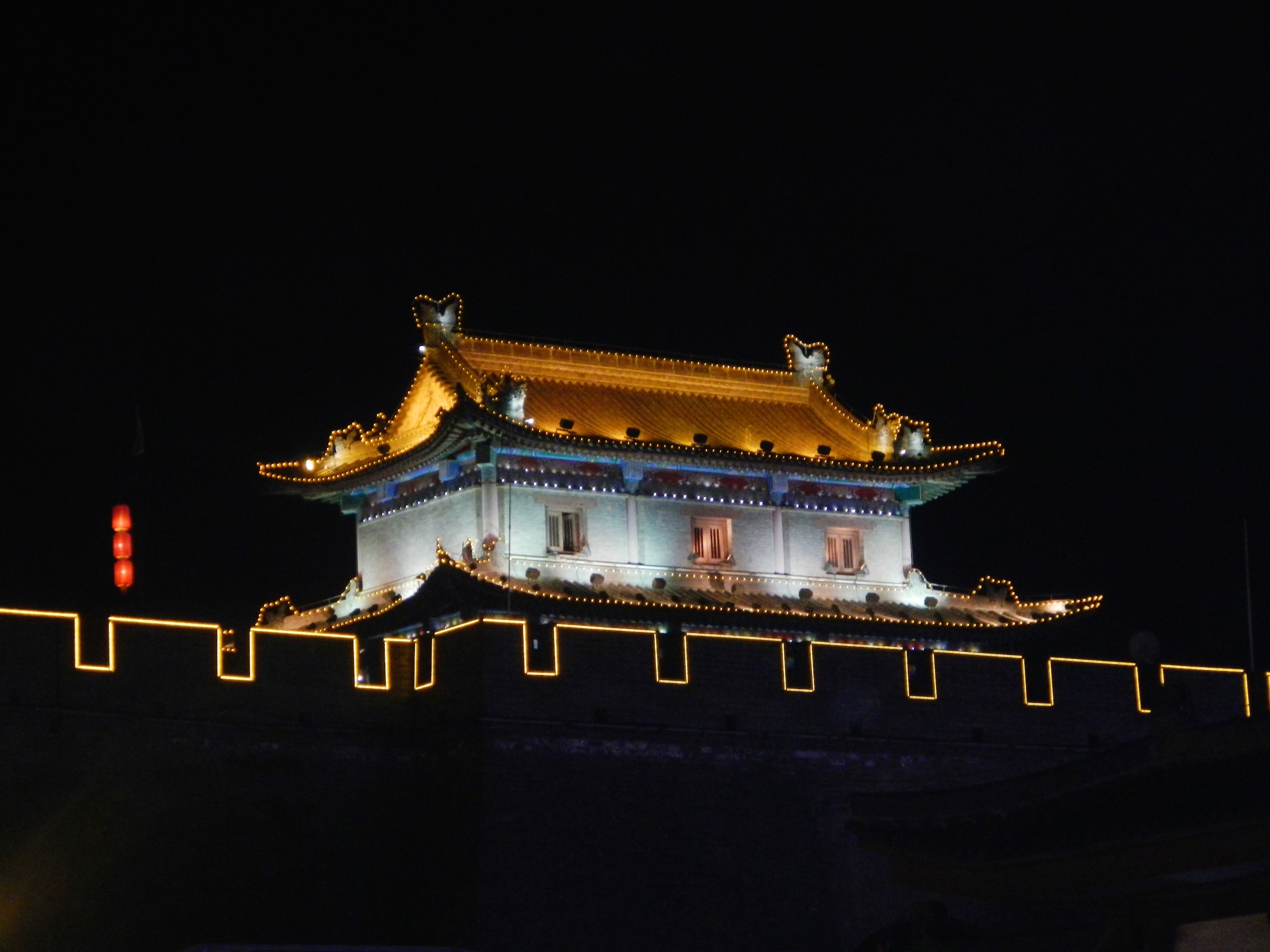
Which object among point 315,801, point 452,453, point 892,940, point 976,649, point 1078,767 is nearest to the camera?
point 1078,767

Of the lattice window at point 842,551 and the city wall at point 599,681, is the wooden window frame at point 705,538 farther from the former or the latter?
the city wall at point 599,681

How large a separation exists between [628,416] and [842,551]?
3441mm

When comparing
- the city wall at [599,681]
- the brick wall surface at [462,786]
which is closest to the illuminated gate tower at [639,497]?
the city wall at [599,681]

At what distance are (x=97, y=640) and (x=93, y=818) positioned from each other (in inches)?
59.6

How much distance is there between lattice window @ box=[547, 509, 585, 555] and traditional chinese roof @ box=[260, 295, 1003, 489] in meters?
0.92

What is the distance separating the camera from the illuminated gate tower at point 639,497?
27.7 meters

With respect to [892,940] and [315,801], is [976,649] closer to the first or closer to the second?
[315,801]

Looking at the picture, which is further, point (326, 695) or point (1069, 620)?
point (1069, 620)

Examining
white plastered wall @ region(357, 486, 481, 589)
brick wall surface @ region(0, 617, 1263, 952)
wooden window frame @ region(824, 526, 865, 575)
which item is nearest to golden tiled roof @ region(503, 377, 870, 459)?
wooden window frame @ region(824, 526, 865, 575)

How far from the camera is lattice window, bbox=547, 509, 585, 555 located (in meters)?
28.2

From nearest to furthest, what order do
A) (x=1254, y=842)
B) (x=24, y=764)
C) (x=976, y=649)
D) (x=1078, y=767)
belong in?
(x=1254, y=842)
(x=1078, y=767)
(x=24, y=764)
(x=976, y=649)

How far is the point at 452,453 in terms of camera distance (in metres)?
28.0

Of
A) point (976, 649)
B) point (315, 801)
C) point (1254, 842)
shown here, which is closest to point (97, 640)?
point (315, 801)

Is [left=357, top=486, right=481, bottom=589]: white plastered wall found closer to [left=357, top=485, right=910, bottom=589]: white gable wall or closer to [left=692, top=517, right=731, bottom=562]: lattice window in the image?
[left=357, top=485, right=910, bottom=589]: white gable wall
